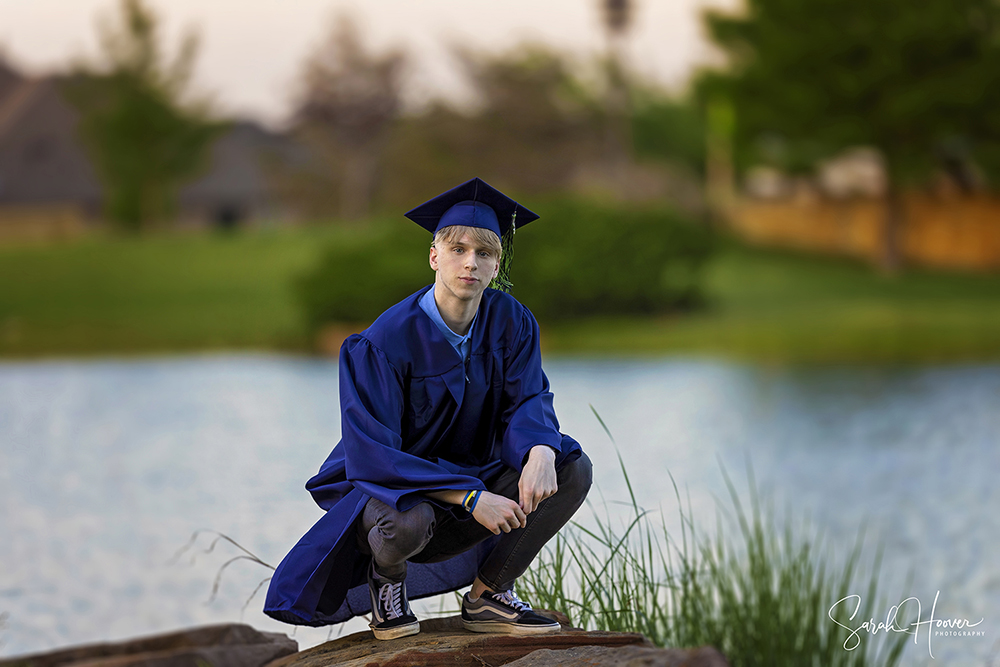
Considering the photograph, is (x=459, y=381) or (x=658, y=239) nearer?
(x=459, y=381)

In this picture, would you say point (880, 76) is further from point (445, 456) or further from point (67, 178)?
point (67, 178)

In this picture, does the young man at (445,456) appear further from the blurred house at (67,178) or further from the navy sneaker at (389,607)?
the blurred house at (67,178)

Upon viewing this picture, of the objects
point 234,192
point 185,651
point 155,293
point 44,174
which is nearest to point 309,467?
point 185,651

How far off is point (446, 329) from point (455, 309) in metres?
0.07

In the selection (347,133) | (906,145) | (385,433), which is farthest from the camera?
(347,133)

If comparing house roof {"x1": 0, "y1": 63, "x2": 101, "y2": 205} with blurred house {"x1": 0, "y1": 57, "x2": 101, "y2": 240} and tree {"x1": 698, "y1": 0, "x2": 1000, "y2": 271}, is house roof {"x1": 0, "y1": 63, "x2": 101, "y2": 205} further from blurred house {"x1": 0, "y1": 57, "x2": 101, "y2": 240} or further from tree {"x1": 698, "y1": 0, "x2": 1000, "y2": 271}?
tree {"x1": 698, "y1": 0, "x2": 1000, "y2": 271}

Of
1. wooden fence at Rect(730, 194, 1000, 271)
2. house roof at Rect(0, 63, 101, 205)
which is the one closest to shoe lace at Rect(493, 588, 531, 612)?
wooden fence at Rect(730, 194, 1000, 271)

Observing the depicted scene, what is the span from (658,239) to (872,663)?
45.5ft

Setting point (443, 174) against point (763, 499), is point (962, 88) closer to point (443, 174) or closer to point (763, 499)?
point (443, 174)

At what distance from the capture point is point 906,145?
22.7 m

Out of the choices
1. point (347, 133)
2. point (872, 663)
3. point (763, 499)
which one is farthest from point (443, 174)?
point (872, 663)

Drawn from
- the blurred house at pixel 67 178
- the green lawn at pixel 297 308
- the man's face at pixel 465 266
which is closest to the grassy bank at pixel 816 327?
the green lawn at pixel 297 308

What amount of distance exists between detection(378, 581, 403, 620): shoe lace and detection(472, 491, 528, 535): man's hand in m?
0.41

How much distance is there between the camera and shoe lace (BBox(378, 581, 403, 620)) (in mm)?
3215
